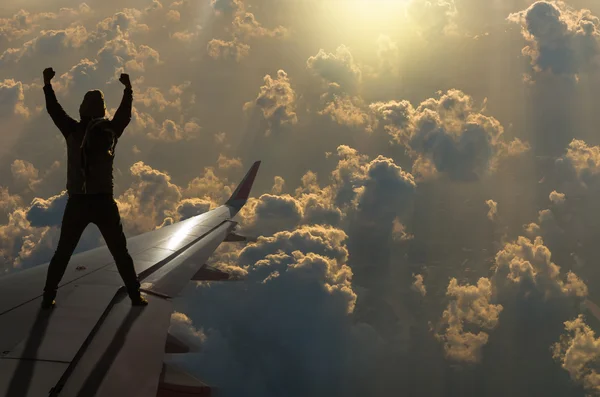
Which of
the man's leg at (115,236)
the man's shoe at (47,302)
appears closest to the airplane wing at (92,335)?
the man's shoe at (47,302)

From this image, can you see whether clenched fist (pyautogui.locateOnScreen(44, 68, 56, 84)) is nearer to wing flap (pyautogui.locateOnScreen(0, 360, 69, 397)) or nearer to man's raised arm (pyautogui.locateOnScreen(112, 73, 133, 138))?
man's raised arm (pyautogui.locateOnScreen(112, 73, 133, 138))

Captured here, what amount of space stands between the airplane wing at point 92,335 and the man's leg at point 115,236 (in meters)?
0.38

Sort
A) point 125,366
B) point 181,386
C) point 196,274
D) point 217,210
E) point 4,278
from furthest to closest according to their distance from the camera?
point 217,210 < point 196,274 < point 4,278 < point 181,386 < point 125,366

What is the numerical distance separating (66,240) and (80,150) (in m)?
1.91

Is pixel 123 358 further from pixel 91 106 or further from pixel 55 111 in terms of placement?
pixel 55 111

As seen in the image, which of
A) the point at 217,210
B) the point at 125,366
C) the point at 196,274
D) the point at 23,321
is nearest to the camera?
the point at 125,366

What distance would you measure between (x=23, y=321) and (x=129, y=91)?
4778 mm

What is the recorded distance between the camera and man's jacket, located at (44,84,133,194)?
25.6ft

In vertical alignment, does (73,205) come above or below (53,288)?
above

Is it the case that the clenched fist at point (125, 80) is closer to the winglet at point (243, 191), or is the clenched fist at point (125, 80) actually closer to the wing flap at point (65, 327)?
the wing flap at point (65, 327)

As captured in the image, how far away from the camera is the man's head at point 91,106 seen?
7840 mm

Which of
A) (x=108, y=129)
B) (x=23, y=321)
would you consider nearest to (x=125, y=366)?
(x=23, y=321)

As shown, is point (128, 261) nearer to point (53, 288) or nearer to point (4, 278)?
point (53, 288)

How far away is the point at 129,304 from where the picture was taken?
898 centimetres
